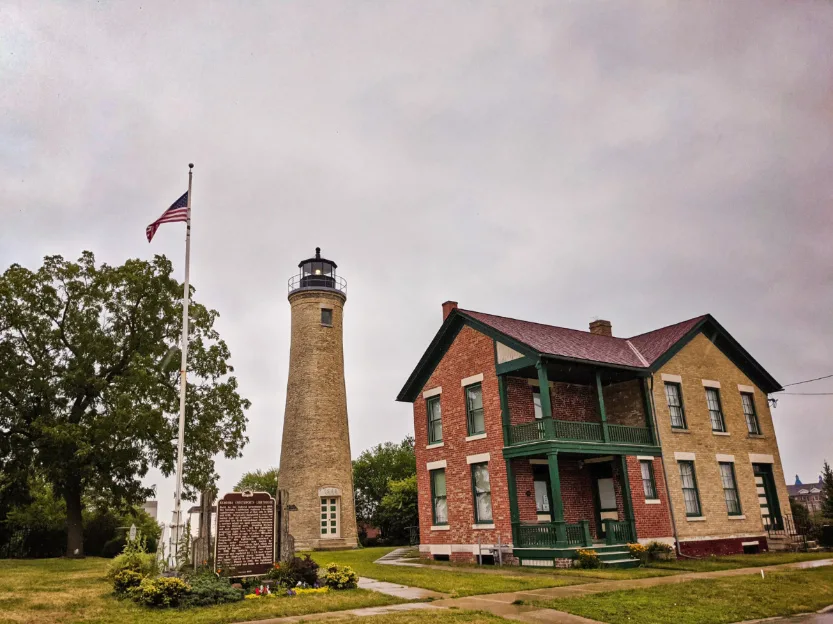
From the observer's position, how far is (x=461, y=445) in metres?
23.2

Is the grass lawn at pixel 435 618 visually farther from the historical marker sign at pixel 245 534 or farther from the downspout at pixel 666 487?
the downspout at pixel 666 487

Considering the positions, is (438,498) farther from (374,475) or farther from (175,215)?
(374,475)

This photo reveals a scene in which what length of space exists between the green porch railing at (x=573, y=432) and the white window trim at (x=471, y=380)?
216 cm

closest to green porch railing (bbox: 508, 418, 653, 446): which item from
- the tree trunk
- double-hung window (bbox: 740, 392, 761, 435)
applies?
double-hung window (bbox: 740, 392, 761, 435)

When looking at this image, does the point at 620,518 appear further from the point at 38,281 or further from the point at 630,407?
the point at 38,281

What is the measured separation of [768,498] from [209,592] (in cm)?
2260

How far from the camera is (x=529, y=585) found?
1420cm

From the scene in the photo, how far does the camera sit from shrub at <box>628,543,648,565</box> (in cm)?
1931

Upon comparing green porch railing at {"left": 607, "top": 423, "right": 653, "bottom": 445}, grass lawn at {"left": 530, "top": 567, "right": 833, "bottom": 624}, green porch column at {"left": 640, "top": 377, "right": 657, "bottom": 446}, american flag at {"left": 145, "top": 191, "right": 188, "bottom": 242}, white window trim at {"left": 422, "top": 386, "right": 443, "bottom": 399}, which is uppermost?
american flag at {"left": 145, "top": 191, "right": 188, "bottom": 242}

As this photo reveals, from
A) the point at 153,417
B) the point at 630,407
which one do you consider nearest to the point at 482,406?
the point at 630,407

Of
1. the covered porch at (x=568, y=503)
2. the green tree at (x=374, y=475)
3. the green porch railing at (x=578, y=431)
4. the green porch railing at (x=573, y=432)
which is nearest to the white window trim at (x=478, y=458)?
the covered porch at (x=568, y=503)

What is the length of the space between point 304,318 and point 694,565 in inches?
951

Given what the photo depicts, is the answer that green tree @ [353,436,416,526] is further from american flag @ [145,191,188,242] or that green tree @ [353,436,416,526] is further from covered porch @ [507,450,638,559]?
american flag @ [145,191,188,242]

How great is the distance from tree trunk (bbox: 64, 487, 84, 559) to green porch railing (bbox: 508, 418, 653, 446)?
61.6 ft
